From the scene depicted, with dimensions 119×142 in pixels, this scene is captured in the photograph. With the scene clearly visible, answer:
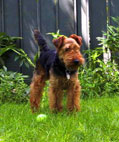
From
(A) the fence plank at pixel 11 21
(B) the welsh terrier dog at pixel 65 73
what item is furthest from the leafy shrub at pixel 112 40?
(A) the fence plank at pixel 11 21

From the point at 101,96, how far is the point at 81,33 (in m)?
1.34

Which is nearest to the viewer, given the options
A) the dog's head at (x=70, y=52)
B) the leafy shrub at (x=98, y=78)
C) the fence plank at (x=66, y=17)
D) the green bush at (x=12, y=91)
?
the dog's head at (x=70, y=52)

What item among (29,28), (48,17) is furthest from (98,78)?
(29,28)

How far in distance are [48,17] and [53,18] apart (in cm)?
10

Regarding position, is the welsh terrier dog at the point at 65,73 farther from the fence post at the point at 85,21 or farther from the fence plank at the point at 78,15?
the fence plank at the point at 78,15

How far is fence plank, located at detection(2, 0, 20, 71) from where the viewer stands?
5397 millimetres

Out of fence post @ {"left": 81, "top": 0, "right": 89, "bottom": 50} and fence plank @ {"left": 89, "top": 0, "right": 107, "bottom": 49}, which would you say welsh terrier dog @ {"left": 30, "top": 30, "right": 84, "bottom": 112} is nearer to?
fence post @ {"left": 81, "top": 0, "right": 89, "bottom": 50}

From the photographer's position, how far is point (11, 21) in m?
5.45

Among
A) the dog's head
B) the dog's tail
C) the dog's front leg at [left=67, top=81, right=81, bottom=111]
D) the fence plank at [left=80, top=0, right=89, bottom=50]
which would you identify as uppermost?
the fence plank at [left=80, top=0, right=89, bottom=50]

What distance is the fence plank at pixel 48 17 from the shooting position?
532cm

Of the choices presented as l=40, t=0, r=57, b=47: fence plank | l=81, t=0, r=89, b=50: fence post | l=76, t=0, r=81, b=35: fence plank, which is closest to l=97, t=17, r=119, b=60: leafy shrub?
l=81, t=0, r=89, b=50: fence post

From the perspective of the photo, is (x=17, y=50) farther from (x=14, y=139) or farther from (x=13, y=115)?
(x=14, y=139)

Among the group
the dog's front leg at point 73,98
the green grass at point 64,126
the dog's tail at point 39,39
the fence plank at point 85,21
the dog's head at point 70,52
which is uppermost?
the fence plank at point 85,21

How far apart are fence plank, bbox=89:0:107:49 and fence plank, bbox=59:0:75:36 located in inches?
14.7
